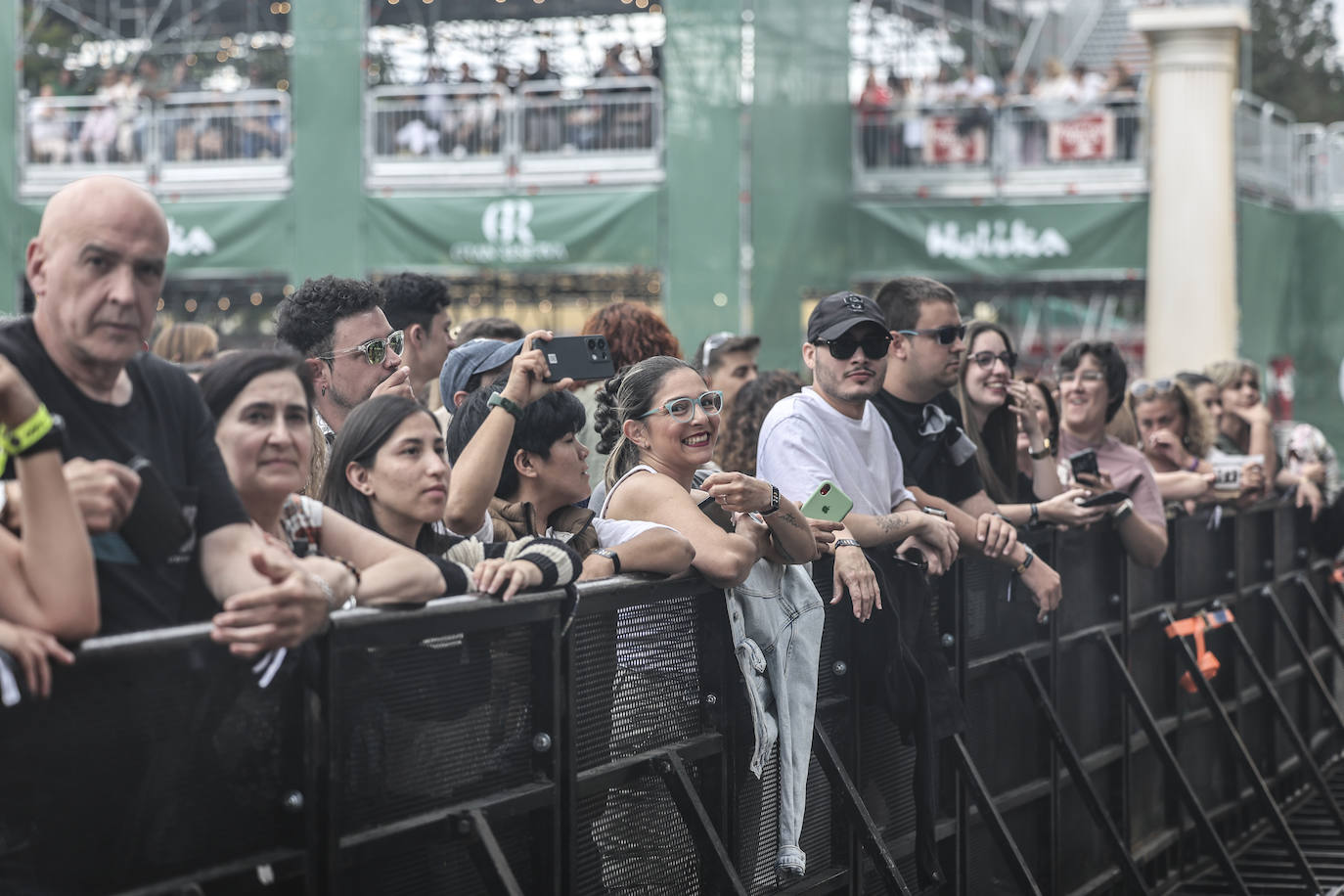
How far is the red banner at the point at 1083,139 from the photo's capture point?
66.9 ft

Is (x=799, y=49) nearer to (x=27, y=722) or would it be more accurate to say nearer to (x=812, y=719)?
(x=812, y=719)

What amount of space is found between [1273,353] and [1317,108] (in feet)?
92.1

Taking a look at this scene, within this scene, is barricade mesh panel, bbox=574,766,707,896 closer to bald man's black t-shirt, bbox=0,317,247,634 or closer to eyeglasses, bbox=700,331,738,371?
bald man's black t-shirt, bbox=0,317,247,634

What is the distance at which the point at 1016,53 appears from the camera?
2892cm

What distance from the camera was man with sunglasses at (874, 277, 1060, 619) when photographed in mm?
5980

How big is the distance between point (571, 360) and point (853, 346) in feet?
3.78

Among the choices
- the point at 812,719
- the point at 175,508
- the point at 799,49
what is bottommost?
the point at 812,719

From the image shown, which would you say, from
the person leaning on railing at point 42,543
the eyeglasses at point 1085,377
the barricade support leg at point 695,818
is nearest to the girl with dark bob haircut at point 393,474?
the barricade support leg at point 695,818

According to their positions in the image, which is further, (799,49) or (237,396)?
(799,49)

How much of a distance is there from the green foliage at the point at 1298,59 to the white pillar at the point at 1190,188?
2780 centimetres

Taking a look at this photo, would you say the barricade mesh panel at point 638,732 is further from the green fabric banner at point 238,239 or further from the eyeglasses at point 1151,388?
the green fabric banner at point 238,239

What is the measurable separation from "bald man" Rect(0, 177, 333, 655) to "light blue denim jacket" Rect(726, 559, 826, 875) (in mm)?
1800

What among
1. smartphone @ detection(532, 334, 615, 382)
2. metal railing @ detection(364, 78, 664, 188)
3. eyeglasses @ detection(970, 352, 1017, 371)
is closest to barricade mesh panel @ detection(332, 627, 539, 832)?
smartphone @ detection(532, 334, 615, 382)

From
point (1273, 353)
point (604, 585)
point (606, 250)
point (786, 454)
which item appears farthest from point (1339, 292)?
point (604, 585)
